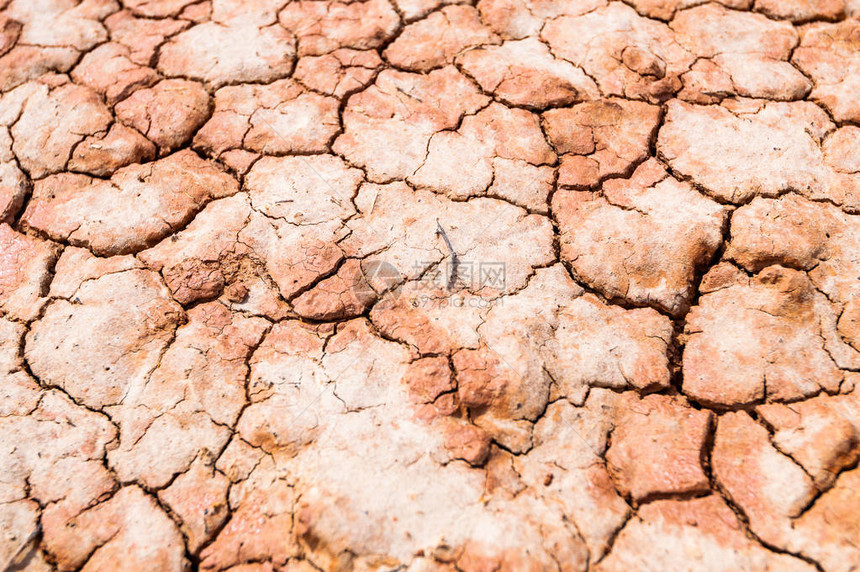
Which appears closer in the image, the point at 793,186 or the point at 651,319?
the point at 651,319

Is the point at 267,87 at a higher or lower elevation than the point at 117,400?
higher

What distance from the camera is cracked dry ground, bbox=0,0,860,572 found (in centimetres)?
162

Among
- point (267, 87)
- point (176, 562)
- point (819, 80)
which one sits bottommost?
point (176, 562)

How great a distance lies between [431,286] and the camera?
204cm

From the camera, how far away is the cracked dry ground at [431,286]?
162cm

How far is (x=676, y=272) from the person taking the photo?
79.4 inches

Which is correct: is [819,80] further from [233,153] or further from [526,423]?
[233,153]

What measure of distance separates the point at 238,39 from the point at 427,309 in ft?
5.63

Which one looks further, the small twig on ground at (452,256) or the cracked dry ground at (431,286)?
the small twig on ground at (452,256)

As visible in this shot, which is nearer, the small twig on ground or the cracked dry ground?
the cracked dry ground

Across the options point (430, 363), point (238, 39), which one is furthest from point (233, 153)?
point (430, 363)

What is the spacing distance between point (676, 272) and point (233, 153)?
177 cm

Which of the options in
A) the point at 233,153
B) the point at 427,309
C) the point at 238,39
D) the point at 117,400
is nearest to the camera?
the point at 117,400

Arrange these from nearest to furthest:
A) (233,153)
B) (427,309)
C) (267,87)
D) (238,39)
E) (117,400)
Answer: (117,400), (427,309), (233,153), (267,87), (238,39)
